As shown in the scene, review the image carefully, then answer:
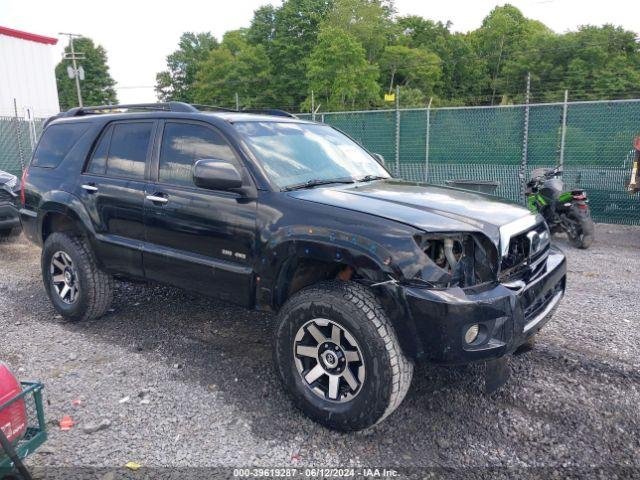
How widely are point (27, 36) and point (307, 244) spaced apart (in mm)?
33736

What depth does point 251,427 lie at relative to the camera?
10.1ft

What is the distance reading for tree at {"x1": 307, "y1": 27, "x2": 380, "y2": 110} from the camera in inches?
1622

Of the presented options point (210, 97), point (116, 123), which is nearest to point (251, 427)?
point (116, 123)

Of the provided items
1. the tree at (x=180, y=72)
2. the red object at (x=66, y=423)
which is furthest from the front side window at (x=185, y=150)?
the tree at (x=180, y=72)

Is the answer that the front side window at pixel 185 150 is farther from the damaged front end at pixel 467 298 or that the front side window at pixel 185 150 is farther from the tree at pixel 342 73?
the tree at pixel 342 73

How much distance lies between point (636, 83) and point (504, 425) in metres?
46.1

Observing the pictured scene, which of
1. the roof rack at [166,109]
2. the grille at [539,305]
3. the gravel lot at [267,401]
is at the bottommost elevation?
the gravel lot at [267,401]

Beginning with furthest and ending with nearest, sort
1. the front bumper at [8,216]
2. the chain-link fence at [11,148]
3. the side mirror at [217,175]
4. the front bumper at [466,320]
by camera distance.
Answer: the chain-link fence at [11,148]
the front bumper at [8,216]
the side mirror at [217,175]
the front bumper at [466,320]

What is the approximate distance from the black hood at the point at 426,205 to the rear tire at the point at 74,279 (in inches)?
89.2

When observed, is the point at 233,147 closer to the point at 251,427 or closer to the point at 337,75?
the point at 251,427

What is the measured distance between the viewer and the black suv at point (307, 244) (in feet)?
9.05

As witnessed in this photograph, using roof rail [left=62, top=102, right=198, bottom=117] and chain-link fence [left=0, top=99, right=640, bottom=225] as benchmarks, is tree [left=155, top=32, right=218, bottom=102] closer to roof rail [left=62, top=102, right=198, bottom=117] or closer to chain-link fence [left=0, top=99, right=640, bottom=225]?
chain-link fence [left=0, top=99, right=640, bottom=225]

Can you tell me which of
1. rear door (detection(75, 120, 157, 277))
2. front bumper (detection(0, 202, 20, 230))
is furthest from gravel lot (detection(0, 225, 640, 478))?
front bumper (detection(0, 202, 20, 230))

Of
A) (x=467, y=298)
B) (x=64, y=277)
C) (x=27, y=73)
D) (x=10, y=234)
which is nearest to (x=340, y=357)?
(x=467, y=298)
